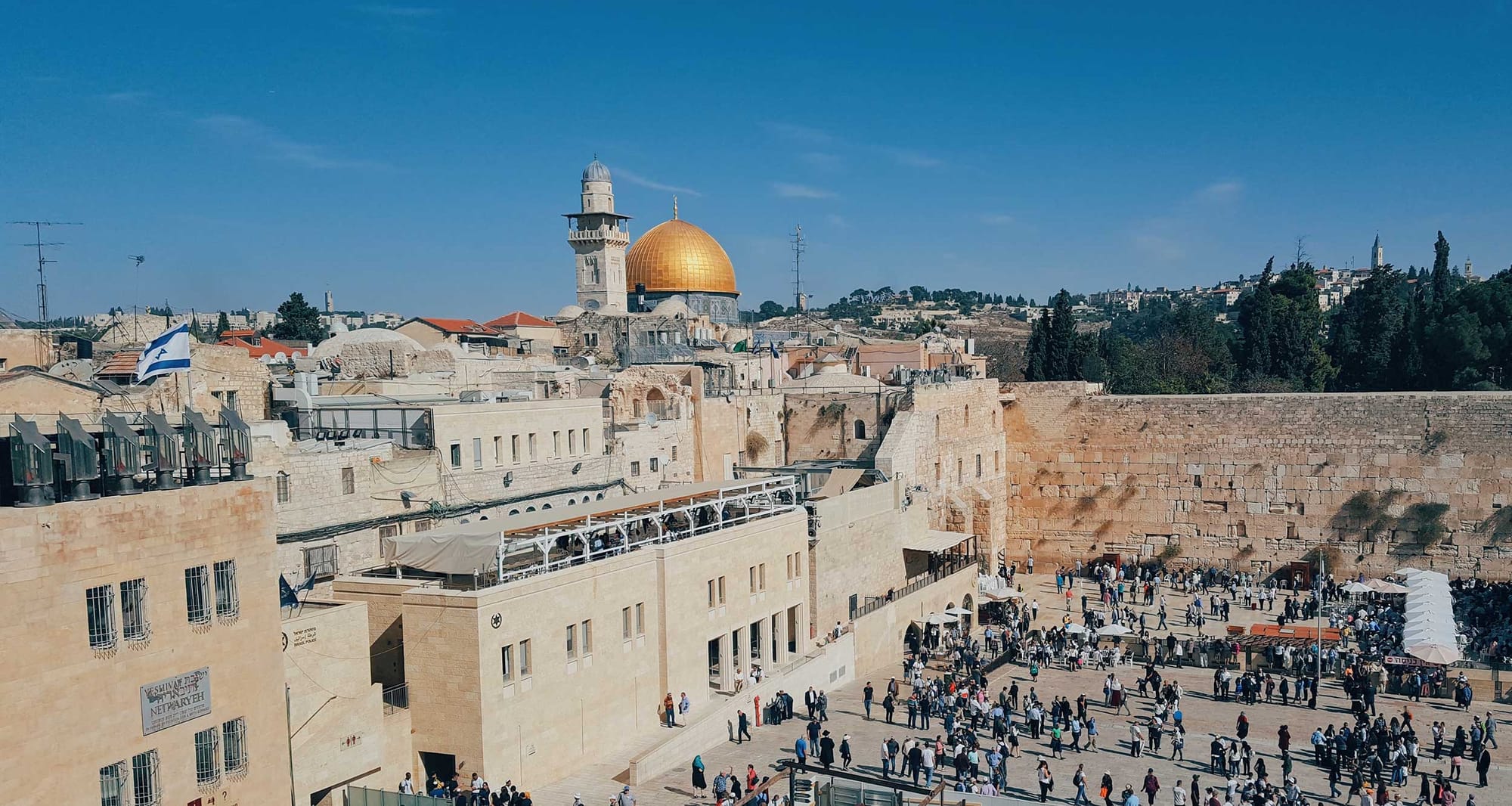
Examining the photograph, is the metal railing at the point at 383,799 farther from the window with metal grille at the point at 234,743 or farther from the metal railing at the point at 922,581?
the metal railing at the point at 922,581

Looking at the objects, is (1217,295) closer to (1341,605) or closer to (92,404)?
(1341,605)

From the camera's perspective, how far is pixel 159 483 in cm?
1349

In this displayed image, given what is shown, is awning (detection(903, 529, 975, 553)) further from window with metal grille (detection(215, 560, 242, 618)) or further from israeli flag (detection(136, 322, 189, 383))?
window with metal grille (detection(215, 560, 242, 618))

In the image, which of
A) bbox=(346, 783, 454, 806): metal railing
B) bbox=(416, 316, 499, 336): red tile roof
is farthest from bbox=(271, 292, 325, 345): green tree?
bbox=(346, 783, 454, 806): metal railing

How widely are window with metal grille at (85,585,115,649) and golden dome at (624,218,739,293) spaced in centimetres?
4594

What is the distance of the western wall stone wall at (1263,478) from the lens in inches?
1308

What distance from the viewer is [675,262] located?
191 feet

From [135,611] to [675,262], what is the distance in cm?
4612

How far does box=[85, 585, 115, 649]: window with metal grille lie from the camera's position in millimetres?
12516

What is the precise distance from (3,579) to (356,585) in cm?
636

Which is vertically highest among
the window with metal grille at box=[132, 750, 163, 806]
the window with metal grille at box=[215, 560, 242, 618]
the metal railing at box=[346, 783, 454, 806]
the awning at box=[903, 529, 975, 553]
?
the window with metal grille at box=[215, 560, 242, 618]

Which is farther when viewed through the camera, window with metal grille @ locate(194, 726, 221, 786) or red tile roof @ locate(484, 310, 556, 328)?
red tile roof @ locate(484, 310, 556, 328)

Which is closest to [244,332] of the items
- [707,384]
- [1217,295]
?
[707,384]

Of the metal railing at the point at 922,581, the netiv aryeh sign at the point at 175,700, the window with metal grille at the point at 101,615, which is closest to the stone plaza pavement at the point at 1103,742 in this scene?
the metal railing at the point at 922,581
